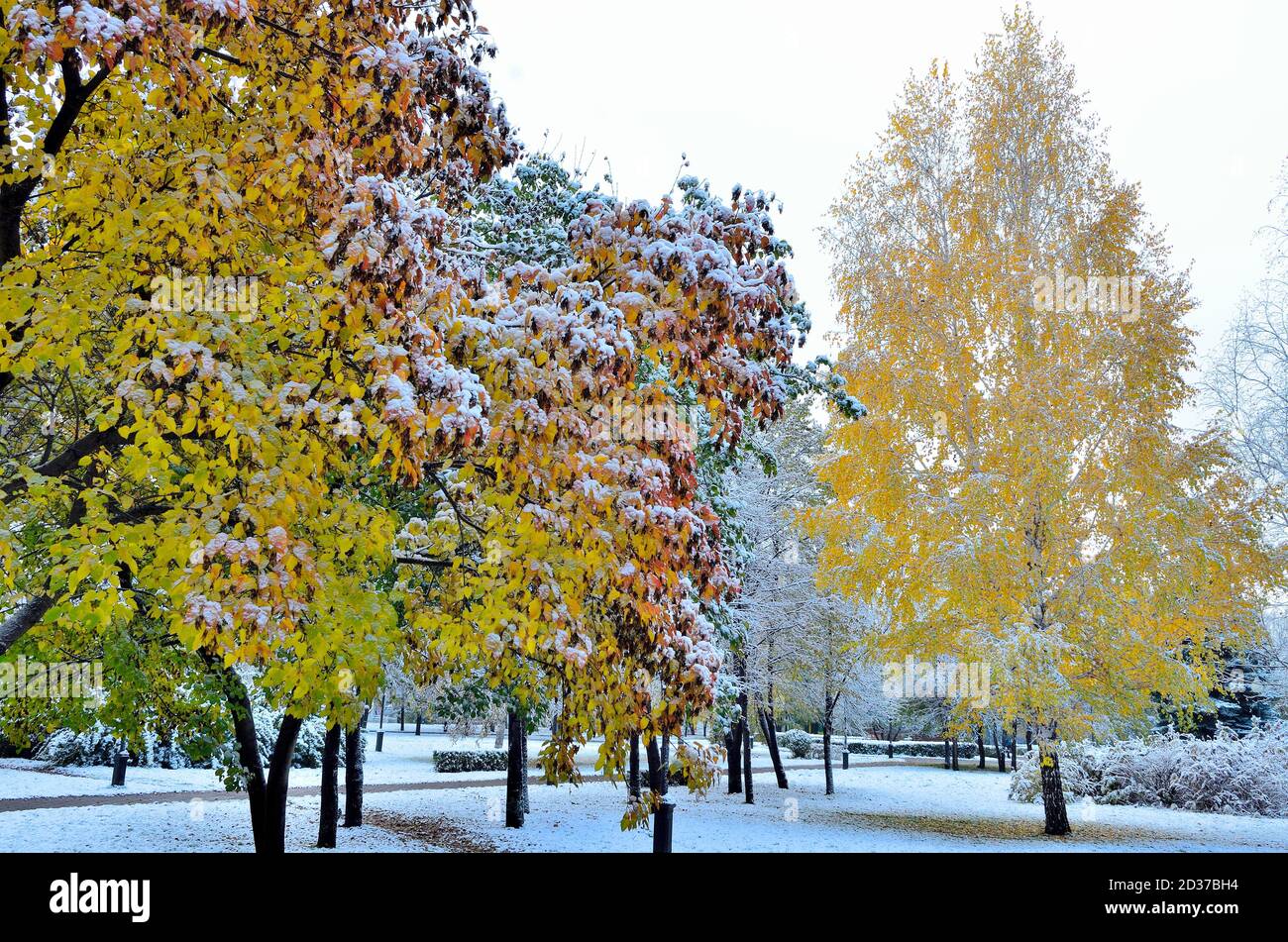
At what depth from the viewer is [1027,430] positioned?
14336 millimetres

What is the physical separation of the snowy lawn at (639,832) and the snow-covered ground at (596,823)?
1.2 inches

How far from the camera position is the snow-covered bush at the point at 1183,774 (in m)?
20.1

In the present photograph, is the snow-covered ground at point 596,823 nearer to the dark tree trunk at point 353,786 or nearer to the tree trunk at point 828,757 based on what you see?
the dark tree trunk at point 353,786

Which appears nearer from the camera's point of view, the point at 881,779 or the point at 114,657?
the point at 114,657

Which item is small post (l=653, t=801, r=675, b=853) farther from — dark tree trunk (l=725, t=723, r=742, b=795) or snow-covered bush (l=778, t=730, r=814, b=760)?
snow-covered bush (l=778, t=730, r=814, b=760)

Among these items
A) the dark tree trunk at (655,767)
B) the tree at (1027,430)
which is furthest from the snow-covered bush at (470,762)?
the tree at (1027,430)

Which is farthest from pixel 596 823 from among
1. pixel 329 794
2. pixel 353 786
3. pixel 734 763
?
pixel 734 763

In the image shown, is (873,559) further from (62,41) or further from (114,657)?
(62,41)

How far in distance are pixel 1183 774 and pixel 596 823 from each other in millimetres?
14341

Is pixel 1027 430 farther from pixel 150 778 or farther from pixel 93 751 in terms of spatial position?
pixel 93 751

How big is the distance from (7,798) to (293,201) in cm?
1776
